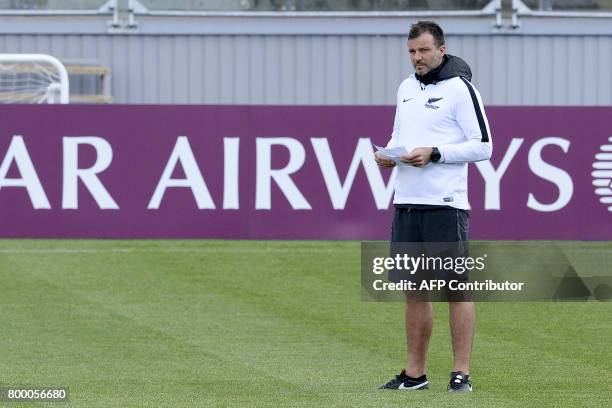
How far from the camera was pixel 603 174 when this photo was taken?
1481 centimetres

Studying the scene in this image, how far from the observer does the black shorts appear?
7438mm

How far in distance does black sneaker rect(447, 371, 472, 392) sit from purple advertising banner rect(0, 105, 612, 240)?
7.30 metres

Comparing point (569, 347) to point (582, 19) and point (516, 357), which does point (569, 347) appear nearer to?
point (516, 357)

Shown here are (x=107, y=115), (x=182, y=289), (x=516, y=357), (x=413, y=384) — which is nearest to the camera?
(x=413, y=384)

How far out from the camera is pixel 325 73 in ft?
71.0

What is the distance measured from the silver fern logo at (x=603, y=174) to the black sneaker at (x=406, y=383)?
7586mm

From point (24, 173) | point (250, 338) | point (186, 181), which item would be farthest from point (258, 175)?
point (250, 338)

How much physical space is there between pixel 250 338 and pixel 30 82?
9.79 m

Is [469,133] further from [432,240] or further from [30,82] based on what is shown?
[30,82]

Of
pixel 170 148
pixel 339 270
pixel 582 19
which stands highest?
pixel 582 19

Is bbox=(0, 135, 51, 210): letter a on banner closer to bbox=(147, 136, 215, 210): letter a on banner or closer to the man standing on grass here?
bbox=(147, 136, 215, 210): letter a on banner

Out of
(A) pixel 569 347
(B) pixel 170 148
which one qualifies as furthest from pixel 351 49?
(A) pixel 569 347

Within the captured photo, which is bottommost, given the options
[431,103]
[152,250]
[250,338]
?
[152,250]

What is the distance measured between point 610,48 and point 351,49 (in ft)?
11.8
